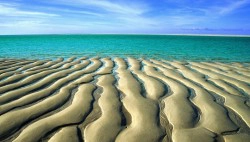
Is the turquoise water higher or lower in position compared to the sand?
lower

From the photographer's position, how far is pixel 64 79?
5.80 metres

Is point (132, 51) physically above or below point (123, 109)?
below

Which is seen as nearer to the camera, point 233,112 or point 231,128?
point 231,128

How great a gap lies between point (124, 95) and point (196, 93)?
144 centimetres

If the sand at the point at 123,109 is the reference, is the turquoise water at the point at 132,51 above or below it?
below

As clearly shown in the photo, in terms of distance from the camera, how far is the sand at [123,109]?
9.37 ft

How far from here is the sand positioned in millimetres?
2857

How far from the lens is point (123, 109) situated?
371 centimetres

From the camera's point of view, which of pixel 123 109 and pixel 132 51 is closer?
pixel 123 109

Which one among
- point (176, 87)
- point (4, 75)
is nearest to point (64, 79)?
point (4, 75)

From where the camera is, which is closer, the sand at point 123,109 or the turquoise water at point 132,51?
the sand at point 123,109

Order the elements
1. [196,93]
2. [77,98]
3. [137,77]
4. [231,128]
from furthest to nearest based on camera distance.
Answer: [137,77] < [196,93] < [77,98] < [231,128]

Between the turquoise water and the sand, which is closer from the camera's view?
the sand

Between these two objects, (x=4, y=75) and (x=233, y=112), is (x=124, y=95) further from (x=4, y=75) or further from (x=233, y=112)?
(x=4, y=75)
